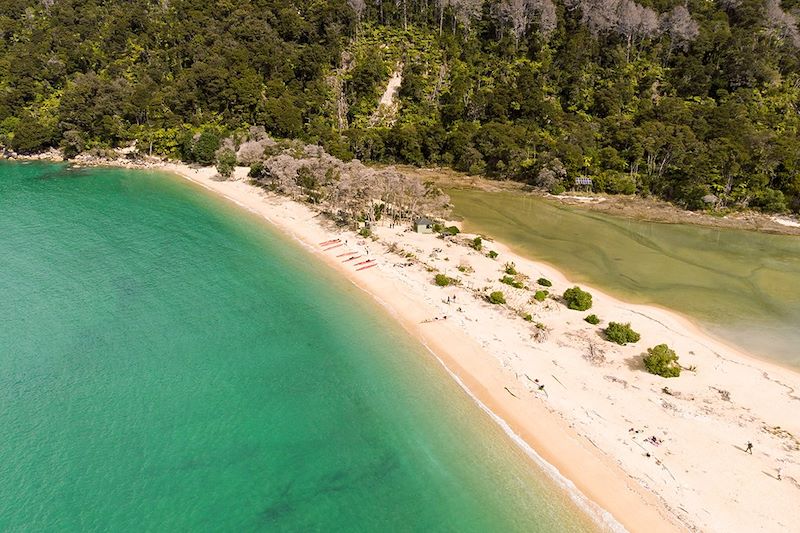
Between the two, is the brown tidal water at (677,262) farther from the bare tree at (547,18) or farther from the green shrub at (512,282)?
the bare tree at (547,18)

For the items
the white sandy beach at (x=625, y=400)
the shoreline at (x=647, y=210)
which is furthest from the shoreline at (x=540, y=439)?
the shoreline at (x=647, y=210)

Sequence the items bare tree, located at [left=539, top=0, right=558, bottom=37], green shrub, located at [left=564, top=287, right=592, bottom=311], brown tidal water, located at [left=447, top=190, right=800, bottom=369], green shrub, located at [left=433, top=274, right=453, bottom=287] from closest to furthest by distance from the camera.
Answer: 1. green shrub, located at [left=564, top=287, right=592, bottom=311]
2. brown tidal water, located at [left=447, top=190, right=800, bottom=369]
3. green shrub, located at [left=433, top=274, right=453, bottom=287]
4. bare tree, located at [left=539, top=0, right=558, bottom=37]

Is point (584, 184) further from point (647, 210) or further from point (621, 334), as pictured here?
point (621, 334)

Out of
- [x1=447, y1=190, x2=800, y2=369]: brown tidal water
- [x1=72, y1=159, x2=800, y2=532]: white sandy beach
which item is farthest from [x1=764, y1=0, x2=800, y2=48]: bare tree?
[x1=72, y1=159, x2=800, y2=532]: white sandy beach

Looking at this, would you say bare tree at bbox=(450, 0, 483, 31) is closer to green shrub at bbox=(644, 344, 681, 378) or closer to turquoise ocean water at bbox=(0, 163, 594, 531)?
turquoise ocean water at bbox=(0, 163, 594, 531)

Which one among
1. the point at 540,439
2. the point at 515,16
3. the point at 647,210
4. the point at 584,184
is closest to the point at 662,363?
the point at 540,439

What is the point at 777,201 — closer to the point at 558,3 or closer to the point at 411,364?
the point at 411,364
